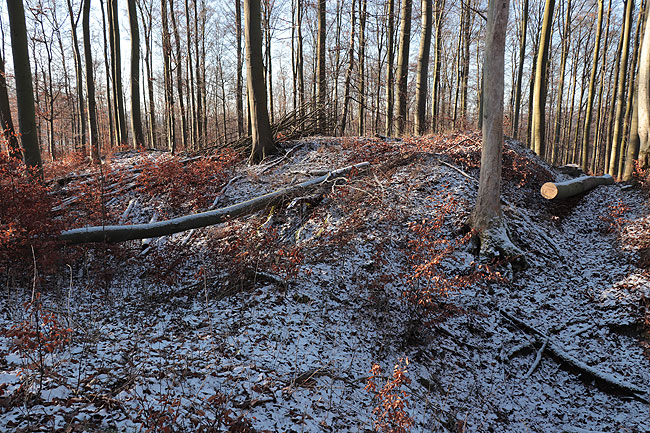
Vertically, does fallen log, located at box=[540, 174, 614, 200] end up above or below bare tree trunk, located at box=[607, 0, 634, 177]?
below

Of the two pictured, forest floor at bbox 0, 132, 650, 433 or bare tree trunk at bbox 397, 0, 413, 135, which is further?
bare tree trunk at bbox 397, 0, 413, 135

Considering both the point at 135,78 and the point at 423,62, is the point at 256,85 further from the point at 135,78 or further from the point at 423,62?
the point at 135,78

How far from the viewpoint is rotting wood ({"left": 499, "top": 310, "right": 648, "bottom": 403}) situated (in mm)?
4160

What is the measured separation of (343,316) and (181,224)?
143 inches

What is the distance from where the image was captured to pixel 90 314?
4742 mm

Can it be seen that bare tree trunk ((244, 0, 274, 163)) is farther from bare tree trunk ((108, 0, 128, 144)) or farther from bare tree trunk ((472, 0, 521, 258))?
bare tree trunk ((108, 0, 128, 144))

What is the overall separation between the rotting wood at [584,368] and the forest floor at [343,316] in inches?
2.1

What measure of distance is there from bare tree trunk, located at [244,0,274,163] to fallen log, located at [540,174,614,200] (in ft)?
23.9

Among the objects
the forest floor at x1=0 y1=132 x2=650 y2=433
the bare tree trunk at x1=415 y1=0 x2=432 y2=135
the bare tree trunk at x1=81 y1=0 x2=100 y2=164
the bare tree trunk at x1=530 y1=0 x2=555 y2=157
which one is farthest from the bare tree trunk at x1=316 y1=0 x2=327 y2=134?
the bare tree trunk at x1=81 y1=0 x2=100 y2=164

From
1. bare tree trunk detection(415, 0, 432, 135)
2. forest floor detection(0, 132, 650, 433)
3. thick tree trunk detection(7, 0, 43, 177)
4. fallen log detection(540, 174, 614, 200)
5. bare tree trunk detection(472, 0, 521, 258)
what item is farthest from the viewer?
bare tree trunk detection(415, 0, 432, 135)

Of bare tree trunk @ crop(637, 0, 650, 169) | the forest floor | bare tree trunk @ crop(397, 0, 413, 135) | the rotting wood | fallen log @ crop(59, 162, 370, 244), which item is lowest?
the rotting wood

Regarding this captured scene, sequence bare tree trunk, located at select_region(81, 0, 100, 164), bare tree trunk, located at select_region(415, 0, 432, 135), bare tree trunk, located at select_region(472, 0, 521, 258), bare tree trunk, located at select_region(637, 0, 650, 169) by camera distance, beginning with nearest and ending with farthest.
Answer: bare tree trunk, located at select_region(472, 0, 521, 258) < bare tree trunk, located at select_region(637, 0, 650, 169) < bare tree trunk, located at select_region(415, 0, 432, 135) < bare tree trunk, located at select_region(81, 0, 100, 164)

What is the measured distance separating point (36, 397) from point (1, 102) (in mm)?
8916

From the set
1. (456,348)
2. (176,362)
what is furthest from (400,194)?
(176,362)
